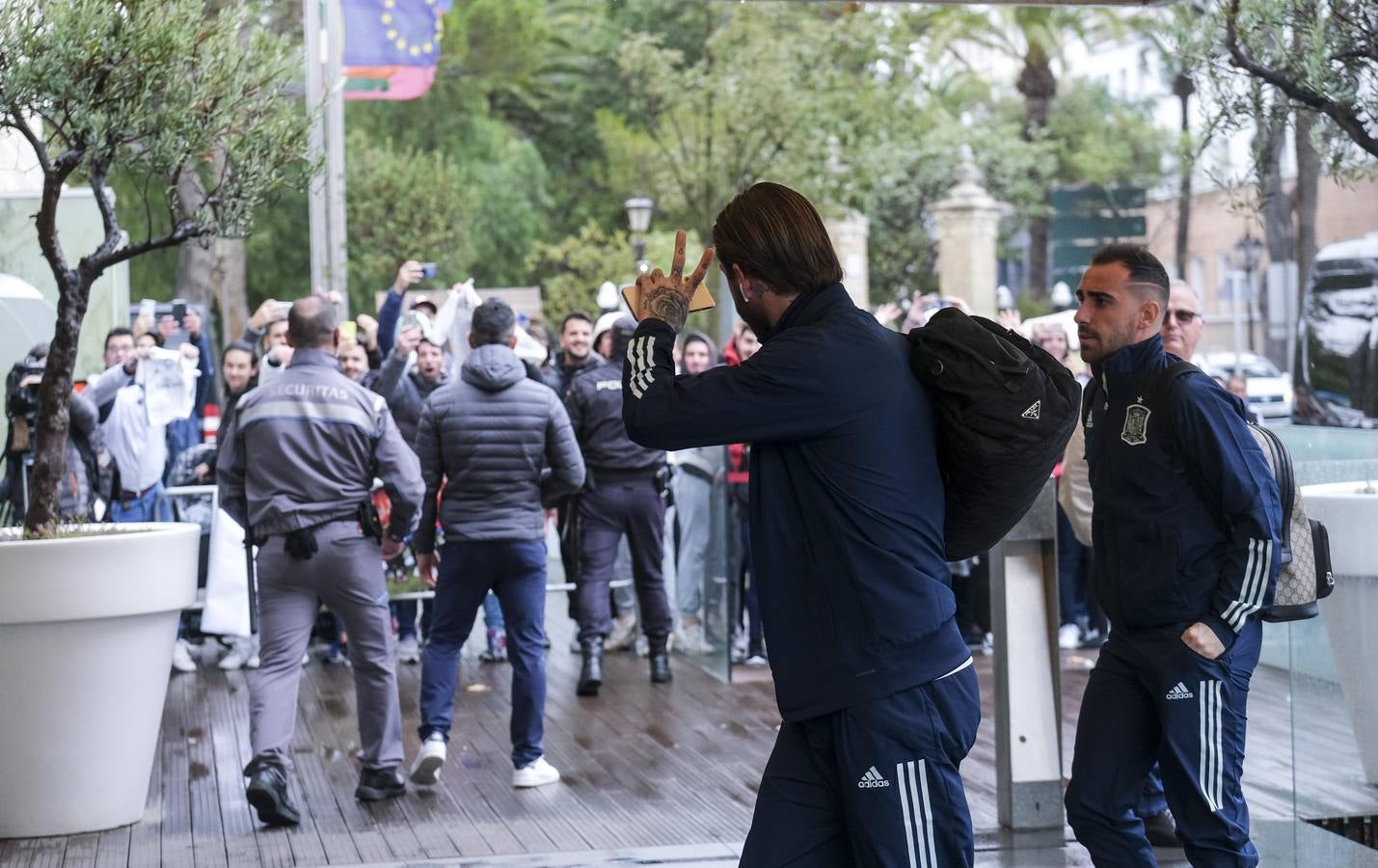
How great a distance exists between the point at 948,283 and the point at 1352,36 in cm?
2683

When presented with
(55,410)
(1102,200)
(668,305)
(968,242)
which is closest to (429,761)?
(55,410)

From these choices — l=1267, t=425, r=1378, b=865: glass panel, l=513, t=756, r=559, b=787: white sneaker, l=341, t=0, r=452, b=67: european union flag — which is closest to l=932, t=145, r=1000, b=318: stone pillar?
l=341, t=0, r=452, b=67: european union flag

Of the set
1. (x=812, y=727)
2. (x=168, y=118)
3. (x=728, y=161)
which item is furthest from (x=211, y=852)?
(x=728, y=161)

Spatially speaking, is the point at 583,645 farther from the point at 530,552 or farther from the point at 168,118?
the point at 168,118

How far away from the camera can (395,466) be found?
669 centimetres

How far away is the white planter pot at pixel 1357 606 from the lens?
5.57m

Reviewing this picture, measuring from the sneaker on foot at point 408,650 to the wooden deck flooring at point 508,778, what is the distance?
0.37 m

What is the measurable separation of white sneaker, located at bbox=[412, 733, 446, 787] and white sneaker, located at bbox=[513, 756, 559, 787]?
13.2 inches

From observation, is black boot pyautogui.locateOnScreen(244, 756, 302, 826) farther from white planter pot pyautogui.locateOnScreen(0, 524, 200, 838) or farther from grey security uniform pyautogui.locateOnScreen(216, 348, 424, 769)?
white planter pot pyautogui.locateOnScreen(0, 524, 200, 838)

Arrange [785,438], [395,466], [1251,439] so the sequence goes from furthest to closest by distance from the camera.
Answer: [395,466]
[1251,439]
[785,438]

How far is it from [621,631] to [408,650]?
4.73 feet

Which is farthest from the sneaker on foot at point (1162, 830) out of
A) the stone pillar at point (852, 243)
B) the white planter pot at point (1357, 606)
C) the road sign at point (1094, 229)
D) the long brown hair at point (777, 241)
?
the road sign at point (1094, 229)

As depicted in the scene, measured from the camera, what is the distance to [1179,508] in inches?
175

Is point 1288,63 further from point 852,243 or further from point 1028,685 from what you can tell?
point 852,243
